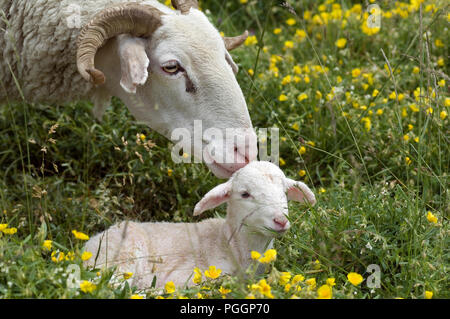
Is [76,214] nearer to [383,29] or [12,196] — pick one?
[12,196]

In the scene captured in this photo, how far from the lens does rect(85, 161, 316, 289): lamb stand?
3.82 meters

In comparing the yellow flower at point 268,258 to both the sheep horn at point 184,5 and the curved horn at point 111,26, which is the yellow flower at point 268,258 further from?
the sheep horn at point 184,5

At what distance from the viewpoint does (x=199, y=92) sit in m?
4.30

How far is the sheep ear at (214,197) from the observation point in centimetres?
397

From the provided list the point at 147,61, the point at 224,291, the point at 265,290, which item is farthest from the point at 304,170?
the point at 265,290

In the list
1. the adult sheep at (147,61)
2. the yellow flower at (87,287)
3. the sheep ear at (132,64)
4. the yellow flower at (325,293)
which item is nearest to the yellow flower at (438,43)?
the adult sheep at (147,61)

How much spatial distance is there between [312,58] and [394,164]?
1.93 meters

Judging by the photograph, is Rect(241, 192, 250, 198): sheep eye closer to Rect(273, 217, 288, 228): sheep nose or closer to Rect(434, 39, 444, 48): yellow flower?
Rect(273, 217, 288, 228): sheep nose

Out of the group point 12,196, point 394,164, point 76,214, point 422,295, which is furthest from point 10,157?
point 422,295

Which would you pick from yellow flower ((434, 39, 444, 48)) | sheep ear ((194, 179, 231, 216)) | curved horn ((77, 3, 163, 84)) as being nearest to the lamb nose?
sheep ear ((194, 179, 231, 216))

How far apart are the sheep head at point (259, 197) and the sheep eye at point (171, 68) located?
2.59 ft
